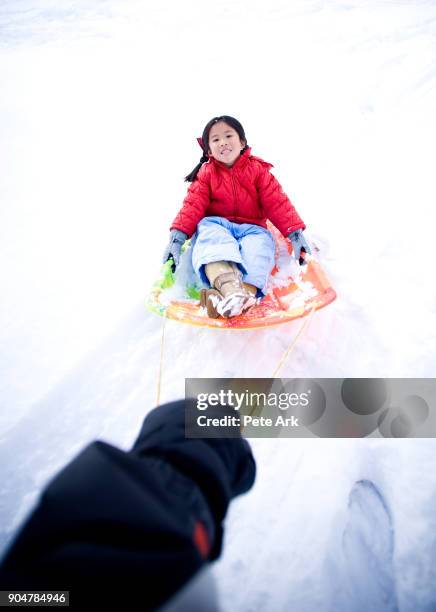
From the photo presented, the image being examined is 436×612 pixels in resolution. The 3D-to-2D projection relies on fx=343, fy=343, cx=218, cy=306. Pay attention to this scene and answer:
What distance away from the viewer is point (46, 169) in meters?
3.16

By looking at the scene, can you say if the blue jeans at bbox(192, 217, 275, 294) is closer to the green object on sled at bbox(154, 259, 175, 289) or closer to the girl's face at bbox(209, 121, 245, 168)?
the green object on sled at bbox(154, 259, 175, 289)

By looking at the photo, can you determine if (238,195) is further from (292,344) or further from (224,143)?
(292,344)

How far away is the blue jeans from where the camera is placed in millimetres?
1668

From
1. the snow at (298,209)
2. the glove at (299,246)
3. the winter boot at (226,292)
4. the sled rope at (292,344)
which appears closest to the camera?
the snow at (298,209)

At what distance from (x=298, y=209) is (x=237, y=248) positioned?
1.21 metres

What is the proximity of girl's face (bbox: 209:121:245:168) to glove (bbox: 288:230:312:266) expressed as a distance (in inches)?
22.3

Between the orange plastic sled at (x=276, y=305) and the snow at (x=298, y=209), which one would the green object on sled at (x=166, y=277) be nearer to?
the orange plastic sled at (x=276, y=305)

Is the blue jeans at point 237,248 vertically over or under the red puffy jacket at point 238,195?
under

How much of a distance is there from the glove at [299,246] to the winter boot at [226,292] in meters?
0.40

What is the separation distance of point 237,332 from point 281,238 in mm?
870

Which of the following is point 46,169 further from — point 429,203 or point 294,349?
point 429,203

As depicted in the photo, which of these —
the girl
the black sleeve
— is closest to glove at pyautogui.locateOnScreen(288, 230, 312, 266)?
the girl

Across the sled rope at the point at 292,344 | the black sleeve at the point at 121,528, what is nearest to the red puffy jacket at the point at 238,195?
the sled rope at the point at 292,344

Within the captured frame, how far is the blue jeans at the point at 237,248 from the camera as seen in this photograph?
65.7 inches
